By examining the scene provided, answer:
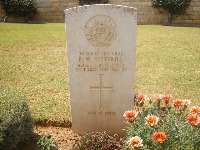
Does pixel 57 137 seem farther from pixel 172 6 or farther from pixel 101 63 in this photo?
pixel 172 6

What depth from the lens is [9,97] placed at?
4000 millimetres

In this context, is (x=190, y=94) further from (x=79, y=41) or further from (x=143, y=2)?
(x=143, y=2)

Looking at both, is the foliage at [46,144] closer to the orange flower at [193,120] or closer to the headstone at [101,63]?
the headstone at [101,63]

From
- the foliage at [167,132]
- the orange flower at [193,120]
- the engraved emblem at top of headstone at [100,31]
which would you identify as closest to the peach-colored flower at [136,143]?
the foliage at [167,132]

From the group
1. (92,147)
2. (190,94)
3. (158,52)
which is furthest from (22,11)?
(92,147)

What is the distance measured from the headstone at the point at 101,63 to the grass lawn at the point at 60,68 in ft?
2.68

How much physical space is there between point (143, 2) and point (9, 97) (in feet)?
56.4

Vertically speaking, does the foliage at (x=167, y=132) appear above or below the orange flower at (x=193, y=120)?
below

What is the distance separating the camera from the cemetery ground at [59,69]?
5.60m

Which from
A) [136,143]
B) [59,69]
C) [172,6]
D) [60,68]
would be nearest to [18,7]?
[172,6]

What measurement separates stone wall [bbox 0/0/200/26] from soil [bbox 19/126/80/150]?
1585cm

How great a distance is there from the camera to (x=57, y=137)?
175 inches

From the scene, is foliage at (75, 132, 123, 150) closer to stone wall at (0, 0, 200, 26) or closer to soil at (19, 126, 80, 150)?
soil at (19, 126, 80, 150)

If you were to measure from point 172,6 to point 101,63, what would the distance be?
16187 mm
